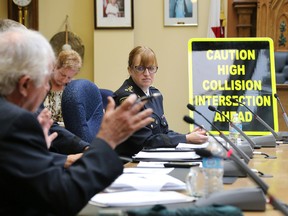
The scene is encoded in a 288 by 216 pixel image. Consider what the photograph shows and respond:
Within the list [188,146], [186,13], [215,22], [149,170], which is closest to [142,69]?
[188,146]

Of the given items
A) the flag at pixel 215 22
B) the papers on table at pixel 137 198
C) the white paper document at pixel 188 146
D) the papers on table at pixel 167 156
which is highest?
the flag at pixel 215 22

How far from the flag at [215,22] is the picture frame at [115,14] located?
0.96 metres

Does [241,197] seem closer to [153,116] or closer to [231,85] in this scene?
[153,116]

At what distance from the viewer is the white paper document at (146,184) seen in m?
1.92

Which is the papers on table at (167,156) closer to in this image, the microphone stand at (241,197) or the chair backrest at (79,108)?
the chair backrest at (79,108)

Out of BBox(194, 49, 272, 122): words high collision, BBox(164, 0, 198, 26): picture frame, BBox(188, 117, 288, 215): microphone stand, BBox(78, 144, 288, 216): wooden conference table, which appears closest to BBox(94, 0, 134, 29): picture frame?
BBox(164, 0, 198, 26): picture frame

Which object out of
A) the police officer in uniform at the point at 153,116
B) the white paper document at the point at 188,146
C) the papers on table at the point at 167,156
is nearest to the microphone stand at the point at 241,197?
the papers on table at the point at 167,156

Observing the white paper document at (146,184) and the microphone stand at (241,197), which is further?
the white paper document at (146,184)

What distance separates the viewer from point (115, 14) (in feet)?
23.2

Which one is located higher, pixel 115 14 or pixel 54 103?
pixel 115 14

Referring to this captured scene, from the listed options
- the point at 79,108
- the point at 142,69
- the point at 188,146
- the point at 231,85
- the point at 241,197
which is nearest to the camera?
the point at 241,197

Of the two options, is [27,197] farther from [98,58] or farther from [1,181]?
[98,58]

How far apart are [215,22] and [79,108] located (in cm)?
390

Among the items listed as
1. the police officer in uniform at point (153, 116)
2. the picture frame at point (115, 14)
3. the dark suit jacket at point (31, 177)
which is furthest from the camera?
the picture frame at point (115, 14)
